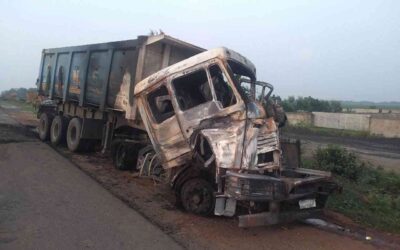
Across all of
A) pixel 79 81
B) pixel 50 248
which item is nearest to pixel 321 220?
pixel 50 248

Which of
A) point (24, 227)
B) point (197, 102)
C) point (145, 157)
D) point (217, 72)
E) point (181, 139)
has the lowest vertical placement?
point (24, 227)

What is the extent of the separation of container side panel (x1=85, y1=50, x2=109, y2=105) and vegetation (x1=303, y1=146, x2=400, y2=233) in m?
5.75

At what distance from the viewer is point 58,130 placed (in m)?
14.0

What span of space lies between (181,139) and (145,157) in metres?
1.92

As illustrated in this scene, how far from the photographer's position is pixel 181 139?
718 centimetres

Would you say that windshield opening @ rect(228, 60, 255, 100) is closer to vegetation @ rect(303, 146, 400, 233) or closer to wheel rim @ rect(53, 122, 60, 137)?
vegetation @ rect(303, 146, 400, 233)

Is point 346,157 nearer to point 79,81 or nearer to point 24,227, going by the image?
point 79,81

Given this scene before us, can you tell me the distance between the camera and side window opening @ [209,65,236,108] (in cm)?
693

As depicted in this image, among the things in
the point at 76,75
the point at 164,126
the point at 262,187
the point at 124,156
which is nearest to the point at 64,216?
the point at 164,126

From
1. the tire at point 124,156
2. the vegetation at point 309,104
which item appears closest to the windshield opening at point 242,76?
the tire at point 124,156

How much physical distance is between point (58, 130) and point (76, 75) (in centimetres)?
218

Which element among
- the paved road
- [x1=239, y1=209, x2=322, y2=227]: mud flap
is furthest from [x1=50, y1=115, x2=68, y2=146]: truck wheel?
[x1=239, y1=209, x2=322, y2=227]: mud flap

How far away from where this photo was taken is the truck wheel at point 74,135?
12359 millimetres

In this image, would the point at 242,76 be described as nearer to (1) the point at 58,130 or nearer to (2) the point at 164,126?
(2) the point at 164,126
